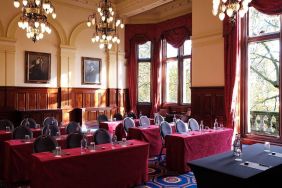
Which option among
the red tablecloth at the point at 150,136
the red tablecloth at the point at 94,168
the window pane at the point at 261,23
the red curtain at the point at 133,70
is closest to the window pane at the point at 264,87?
the window pane at the point at 261,23

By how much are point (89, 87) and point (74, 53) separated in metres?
1.62

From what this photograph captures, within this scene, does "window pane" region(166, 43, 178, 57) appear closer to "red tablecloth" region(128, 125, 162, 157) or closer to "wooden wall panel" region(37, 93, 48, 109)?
"wooden wall panel" region(37, 93, 48, 109)

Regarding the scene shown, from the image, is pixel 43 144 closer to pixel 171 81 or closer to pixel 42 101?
pixel 42 101

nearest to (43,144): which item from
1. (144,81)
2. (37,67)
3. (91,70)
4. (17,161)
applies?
(17,161)

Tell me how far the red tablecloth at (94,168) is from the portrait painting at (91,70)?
7.43 m

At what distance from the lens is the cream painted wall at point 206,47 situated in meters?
9.02

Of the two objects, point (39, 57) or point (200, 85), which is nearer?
point (200, 85)

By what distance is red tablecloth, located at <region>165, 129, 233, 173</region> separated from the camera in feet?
18.5

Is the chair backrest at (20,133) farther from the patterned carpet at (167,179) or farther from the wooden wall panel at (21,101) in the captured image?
the wooden wall panel at (21,101)

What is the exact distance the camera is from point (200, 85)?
31.8 feet

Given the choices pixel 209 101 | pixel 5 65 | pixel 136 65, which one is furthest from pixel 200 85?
pixel 5 65

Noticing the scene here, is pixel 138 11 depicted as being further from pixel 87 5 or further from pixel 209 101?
pixel 209 101

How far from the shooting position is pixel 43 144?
15.1 ft

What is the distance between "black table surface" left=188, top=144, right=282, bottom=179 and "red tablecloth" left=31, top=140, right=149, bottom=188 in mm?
1394
